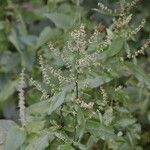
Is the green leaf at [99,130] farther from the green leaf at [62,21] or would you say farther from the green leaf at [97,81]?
the green leaf at [62,21]

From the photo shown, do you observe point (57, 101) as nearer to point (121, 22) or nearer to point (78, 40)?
point (78, 40)

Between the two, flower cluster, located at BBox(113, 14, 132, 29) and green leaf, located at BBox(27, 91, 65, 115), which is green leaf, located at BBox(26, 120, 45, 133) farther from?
flower cluster, located at BBox(113, 14, 132, 29)

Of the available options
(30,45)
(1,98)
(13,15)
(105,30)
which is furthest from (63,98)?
(13,15)

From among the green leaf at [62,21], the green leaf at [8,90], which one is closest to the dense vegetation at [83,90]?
the green leaf at [62,21]

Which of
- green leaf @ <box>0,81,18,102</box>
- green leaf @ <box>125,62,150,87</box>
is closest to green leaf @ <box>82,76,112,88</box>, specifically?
green leaf @ <box>125,62,150,87</box>

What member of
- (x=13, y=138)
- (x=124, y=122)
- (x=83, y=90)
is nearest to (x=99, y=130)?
(x=83, y=90)

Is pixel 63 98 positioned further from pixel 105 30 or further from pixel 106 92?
pixel 105 30

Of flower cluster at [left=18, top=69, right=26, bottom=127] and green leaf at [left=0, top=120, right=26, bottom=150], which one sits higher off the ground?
flower cluster at [left=18, top=69, right=26, bottom=127]

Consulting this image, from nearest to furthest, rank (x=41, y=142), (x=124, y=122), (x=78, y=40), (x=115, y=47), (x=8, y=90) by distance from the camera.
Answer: (x=78, y=40) < (x=41, y=142) < (x=115, y=47) < (x=124, y=122) < (x=8, y=90)
